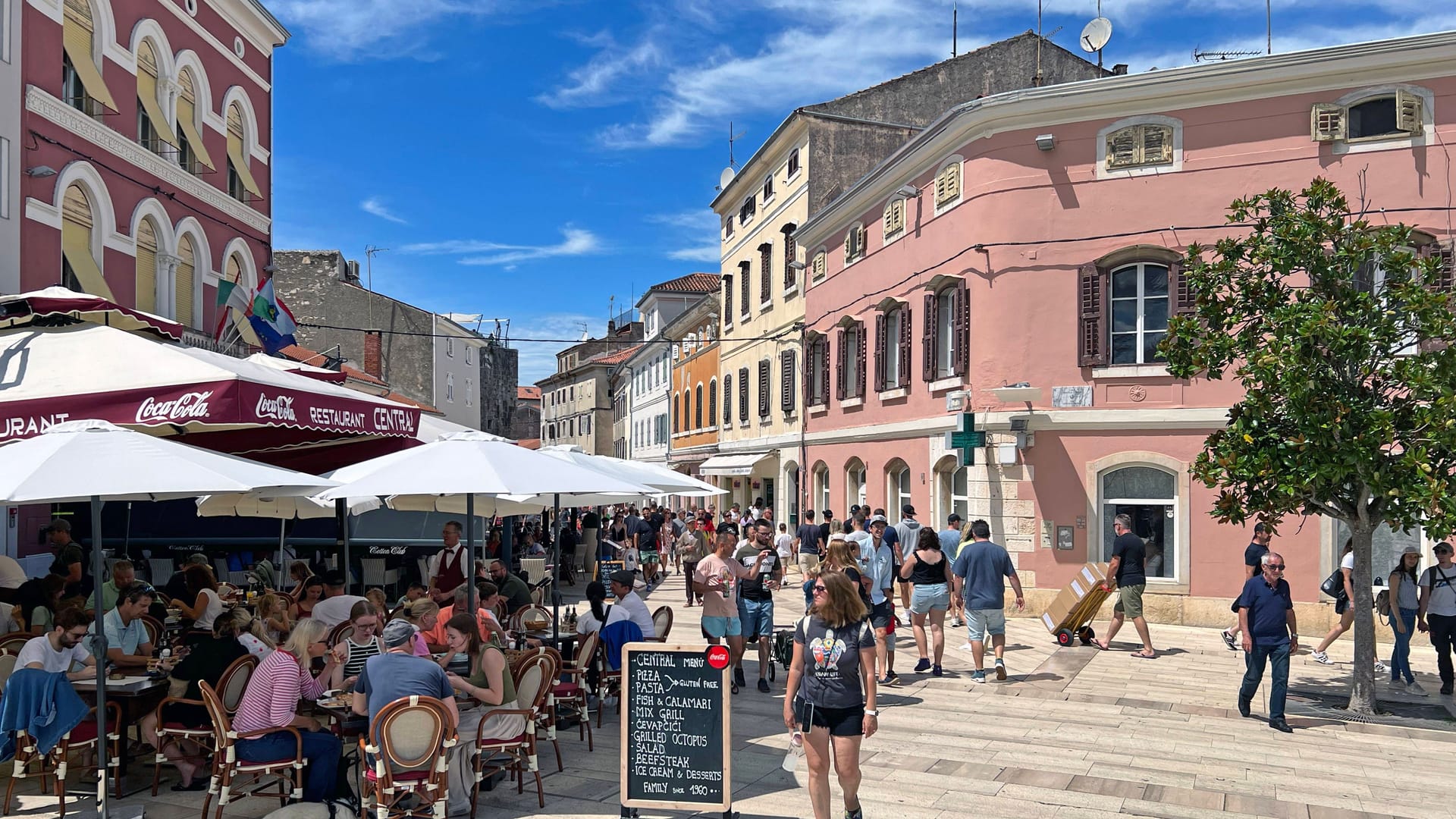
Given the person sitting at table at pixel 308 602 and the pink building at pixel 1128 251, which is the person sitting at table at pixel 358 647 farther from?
the pink building at pixel 1128 251

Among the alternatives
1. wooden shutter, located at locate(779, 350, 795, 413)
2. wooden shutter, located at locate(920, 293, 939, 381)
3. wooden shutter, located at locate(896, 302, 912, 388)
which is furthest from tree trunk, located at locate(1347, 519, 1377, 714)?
wooden shutter, located at locate(779, 350, 795, 413)

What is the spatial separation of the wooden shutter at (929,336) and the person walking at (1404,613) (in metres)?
8.56

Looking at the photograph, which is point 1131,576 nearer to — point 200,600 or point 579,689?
point 579,689

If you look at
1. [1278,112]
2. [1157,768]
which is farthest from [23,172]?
[1278,112]

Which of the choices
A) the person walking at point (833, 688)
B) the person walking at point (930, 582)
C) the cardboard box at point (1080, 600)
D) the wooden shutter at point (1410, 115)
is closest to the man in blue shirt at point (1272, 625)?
the person walking at point (930, 582)

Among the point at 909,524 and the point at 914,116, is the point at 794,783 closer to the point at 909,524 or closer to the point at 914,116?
the point at 909,524

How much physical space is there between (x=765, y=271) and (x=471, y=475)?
23.7 m

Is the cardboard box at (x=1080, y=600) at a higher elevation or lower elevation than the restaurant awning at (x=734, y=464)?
lower

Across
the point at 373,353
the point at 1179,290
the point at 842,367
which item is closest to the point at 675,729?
the point at 1179,290

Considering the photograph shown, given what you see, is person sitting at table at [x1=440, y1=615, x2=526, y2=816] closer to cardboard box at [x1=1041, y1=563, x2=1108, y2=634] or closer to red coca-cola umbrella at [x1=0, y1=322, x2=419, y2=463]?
red coca-cola umbrella at [x1=0, y1=322, x2=419, y2=463]

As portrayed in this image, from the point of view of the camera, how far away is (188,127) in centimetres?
1862

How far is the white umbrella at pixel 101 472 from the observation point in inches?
238

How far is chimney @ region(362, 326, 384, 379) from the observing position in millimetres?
39463

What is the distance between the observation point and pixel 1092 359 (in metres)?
16.2
